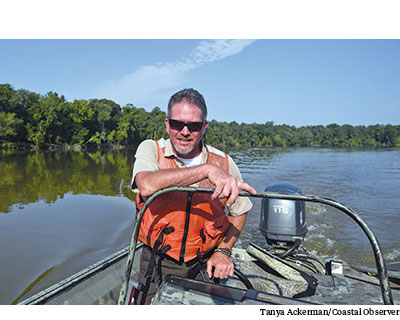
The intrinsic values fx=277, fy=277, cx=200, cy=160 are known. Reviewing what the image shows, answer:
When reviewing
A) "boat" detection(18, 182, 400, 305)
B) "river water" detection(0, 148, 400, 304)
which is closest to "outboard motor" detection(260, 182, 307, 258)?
"boat" detection(18, 182, 400, 305)

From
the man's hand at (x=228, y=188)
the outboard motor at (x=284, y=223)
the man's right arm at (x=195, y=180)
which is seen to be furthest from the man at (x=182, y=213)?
the outboard motor at (x=284, y=223)

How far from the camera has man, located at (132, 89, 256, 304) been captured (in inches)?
74.2

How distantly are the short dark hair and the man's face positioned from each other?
26 millimetres

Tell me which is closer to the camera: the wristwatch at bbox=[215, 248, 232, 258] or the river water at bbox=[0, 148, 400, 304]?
the wristwatch at bbox=[215, 248, 232, 258]

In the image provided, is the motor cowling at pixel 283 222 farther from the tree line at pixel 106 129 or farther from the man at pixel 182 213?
the tree line at pixel 106 129

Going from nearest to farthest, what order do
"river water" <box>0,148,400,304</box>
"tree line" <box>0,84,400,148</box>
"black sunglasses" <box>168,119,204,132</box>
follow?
1. "black sunglasses" <box>168,119,204,132</box>
2. "river water" <box>0,148,400,304</box>
3. "tree line" <box>0,84,400,148</box>

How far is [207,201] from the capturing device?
201cm

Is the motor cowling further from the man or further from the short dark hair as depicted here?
the short dark hair

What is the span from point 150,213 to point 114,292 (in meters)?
1.26

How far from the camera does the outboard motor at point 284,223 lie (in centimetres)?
379

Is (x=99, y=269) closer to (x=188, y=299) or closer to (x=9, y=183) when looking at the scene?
(x=188, y=299)

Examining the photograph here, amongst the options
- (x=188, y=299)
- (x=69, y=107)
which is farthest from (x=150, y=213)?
(x=69, y=107)

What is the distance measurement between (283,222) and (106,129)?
6632 centimetres

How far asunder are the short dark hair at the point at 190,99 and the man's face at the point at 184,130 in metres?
0.03
